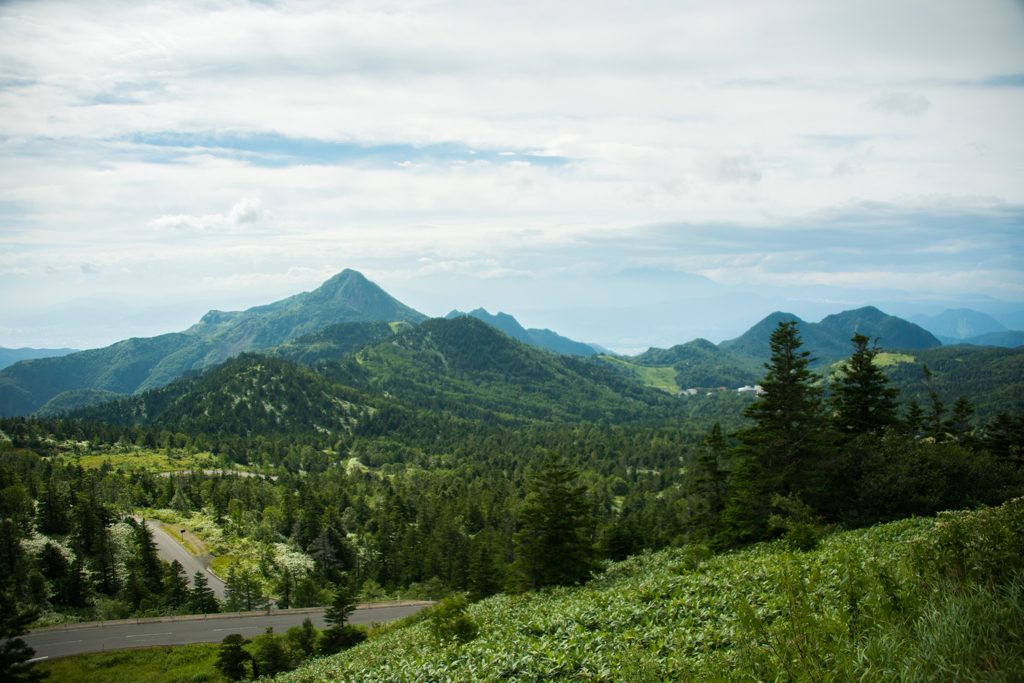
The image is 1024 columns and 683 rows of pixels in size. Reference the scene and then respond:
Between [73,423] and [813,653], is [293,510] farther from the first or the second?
[73,423]

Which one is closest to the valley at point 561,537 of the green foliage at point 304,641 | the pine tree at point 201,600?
the pine tree at point 201,600

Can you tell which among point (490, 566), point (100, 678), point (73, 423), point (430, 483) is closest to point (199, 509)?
point (430, 483)

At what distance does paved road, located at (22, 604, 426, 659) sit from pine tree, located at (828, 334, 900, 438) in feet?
207

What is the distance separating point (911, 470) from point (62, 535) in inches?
5067

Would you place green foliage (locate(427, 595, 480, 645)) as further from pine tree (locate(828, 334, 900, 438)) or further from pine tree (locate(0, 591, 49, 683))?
pine tree (locate(0, 591, 49, 683))

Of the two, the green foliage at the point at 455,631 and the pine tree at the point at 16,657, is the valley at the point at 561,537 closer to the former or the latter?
the green foliage at the point at 455,631

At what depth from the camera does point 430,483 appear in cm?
15550

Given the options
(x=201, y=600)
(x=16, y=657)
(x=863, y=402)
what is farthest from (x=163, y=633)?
(x=863, y=402)

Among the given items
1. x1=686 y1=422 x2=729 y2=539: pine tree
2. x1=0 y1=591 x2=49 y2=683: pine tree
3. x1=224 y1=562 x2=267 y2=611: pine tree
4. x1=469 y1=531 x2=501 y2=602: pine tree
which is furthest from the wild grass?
x1=686 y1=422 x2=729 y2=539: pine tree

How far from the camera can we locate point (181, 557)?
91562 mm

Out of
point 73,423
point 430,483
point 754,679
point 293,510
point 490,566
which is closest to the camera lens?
point 754,679

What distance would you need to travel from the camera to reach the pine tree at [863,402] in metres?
46.8

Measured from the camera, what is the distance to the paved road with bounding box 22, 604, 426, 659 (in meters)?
53.3

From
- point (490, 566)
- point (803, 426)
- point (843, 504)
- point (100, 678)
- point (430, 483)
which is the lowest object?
point (430, 483)
